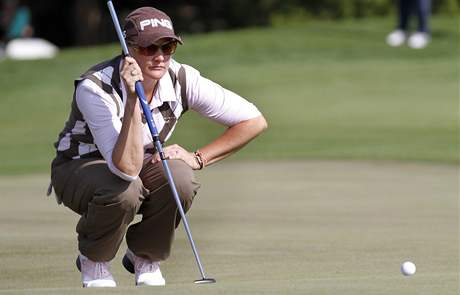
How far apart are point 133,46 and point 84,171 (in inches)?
25.2

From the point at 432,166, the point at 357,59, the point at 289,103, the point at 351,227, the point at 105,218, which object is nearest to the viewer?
the point at 105,218

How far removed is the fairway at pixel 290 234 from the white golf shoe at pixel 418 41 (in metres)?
9.61

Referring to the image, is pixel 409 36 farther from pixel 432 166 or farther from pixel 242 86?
pixel 432 166

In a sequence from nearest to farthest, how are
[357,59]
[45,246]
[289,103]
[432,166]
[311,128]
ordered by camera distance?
1. [45,246]
2. [432,166]
3. [311,128]
4. [289,103]
5. [357,59]

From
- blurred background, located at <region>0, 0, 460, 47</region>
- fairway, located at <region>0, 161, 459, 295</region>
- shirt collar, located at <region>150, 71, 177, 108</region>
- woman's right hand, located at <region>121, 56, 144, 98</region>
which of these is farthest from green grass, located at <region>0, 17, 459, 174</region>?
blurred background, located at <region>0, 0, 460, 47</region>

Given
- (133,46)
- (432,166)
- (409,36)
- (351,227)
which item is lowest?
(409,36)

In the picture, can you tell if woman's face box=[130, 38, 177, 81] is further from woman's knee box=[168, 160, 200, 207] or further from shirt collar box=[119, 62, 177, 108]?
woman's knee box=[168, 160, 200, 207]

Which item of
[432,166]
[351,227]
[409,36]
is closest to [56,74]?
[409,36]

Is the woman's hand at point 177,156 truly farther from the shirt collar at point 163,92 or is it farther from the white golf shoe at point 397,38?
the white golf shoe at point 397,38

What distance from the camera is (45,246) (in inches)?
316

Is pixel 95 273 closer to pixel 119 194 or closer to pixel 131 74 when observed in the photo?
pixel 119 194

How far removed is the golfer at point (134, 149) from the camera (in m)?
6.14

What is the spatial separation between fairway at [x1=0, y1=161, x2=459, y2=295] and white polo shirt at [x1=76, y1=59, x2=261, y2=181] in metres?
0.75

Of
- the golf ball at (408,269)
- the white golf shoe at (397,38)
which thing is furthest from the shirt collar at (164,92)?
the white golf shoe at (397,38)
